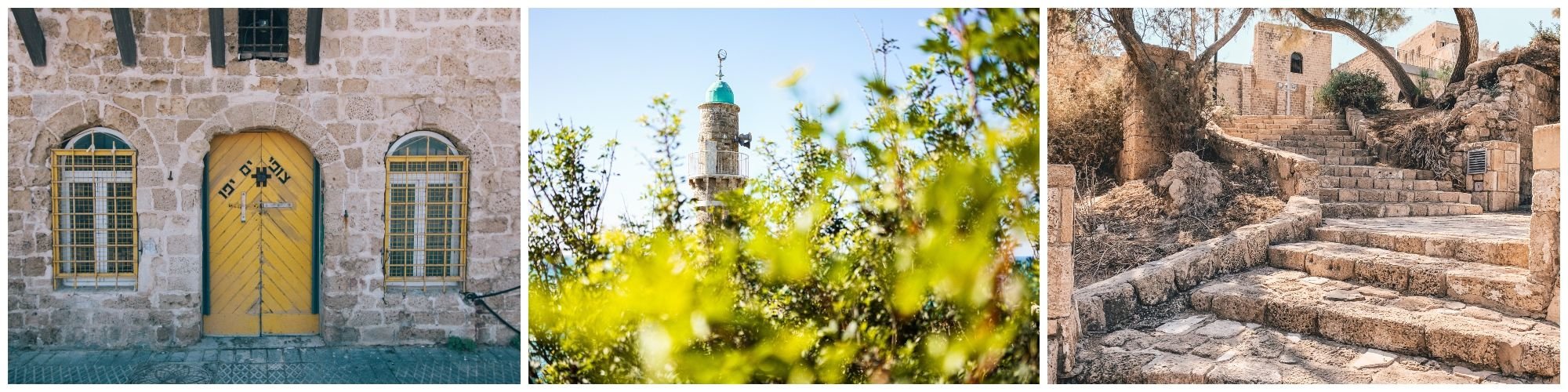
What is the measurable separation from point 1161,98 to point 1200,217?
2.26 feet

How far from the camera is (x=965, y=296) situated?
115 inches

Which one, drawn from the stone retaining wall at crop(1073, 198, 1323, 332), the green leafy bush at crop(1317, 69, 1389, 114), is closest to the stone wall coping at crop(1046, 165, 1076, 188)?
the stone retaining wall at crop(1073, 198, 1323, 332)

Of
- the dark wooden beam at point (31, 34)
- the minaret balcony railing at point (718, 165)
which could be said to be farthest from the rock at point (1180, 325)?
the dark wooden beam at point (31, 34)

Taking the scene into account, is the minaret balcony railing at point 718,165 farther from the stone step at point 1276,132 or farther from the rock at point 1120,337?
the stone step at point 1276,132

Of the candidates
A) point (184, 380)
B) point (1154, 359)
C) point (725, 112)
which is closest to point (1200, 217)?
point (1154, 359)

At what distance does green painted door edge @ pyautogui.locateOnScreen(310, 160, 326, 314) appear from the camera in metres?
4.64

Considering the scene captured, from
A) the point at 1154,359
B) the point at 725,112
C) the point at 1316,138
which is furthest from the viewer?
the point at 1316,138

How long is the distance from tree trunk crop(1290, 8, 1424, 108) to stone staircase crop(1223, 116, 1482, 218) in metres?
0.45

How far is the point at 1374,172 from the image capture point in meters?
5.08

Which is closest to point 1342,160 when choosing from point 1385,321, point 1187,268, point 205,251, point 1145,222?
point 1145,222

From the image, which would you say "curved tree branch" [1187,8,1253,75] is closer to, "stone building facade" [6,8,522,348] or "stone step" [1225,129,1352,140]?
"stone step" [1225,129,1352,140]

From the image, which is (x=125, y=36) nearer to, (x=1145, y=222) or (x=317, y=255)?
(x=317, y=255)

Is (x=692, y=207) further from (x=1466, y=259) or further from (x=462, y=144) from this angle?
(x=1466, y=259)

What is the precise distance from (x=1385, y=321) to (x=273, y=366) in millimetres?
4448
